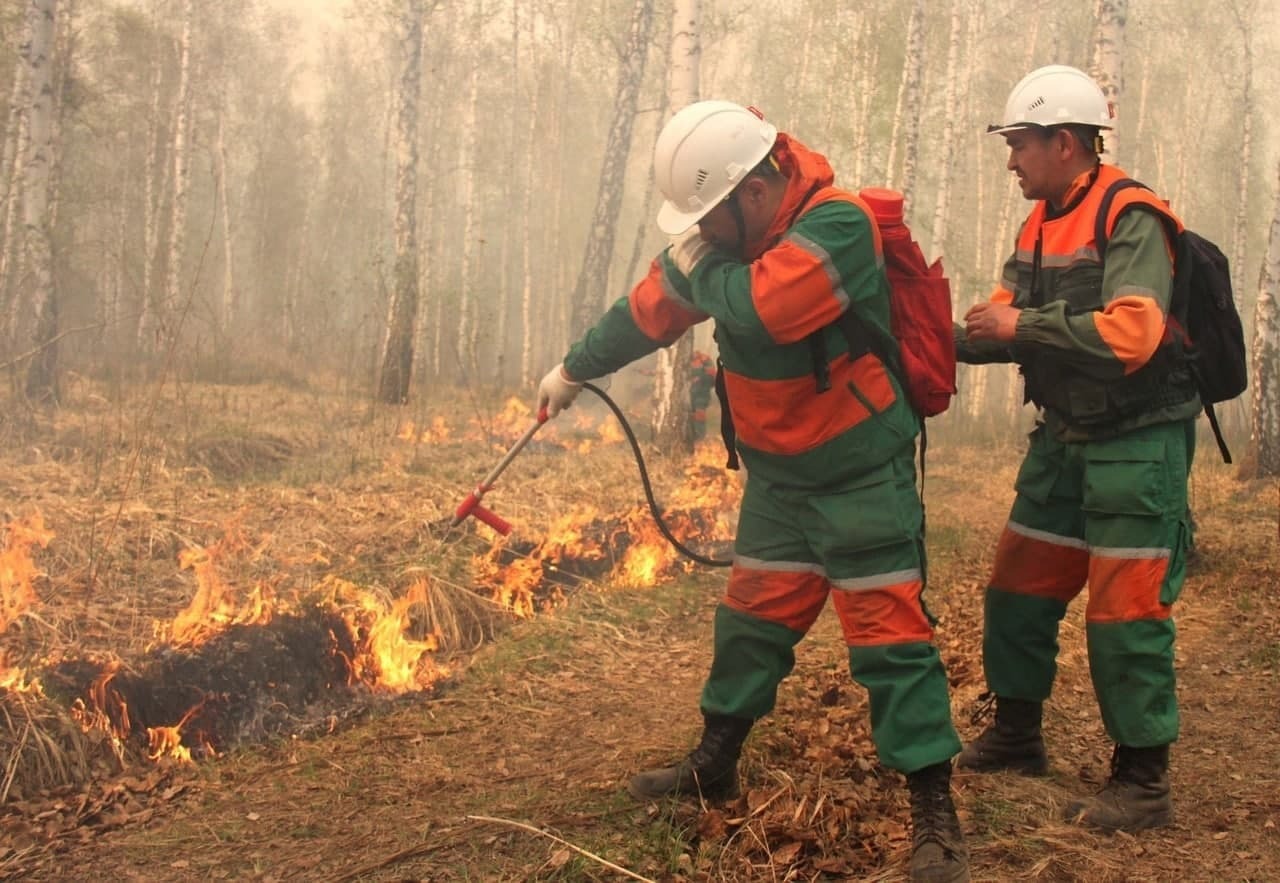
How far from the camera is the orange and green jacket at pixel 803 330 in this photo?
259cm

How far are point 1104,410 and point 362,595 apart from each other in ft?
11.8

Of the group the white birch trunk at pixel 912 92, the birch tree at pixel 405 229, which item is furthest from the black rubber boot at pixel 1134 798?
the white birch trunk at pixel 912 92

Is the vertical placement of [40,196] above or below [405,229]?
below

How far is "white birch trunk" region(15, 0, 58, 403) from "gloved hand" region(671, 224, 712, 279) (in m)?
8.74

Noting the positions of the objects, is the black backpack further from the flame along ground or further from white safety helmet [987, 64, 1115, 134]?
the flame along ground

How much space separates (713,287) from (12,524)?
4.29m

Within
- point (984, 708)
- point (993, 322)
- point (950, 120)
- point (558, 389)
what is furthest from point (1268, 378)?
point (950, 120)

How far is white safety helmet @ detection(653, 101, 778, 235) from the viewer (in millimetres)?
2775

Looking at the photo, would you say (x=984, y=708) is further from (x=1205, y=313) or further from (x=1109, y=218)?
(x=1109, y=218)

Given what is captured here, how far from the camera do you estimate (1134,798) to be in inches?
118

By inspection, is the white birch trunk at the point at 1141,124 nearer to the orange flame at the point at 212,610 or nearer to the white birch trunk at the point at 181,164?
the white birch trunk at the point at 181,164

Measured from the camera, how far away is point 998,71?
2480 cm

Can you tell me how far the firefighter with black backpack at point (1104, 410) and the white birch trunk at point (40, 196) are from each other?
9379 mm

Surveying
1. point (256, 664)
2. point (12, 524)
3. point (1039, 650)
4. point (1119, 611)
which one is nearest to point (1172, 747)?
point (1039, 650)
